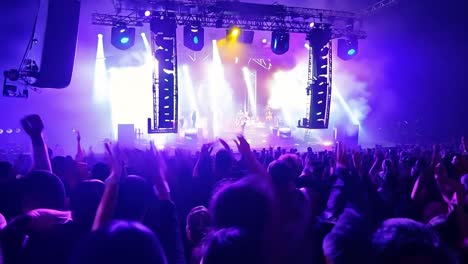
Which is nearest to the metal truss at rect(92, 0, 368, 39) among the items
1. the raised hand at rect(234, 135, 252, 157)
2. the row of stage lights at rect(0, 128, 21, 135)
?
the row of stage lights at rect(0, 128, 21, 135)

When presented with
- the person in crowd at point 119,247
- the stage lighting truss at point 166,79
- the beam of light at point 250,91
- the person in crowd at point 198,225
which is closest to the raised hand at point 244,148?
the person in crowd at point 198,225

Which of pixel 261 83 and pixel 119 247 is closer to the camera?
pixel 119 247

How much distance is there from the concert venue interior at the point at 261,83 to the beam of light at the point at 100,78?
0.07 m

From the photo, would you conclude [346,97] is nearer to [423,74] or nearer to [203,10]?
[423,74]

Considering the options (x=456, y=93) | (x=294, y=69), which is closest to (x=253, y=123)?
(x=294, y=69)

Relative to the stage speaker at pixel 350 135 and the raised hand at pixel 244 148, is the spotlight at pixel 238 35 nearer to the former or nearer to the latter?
the stage speaker at pixel 350 135

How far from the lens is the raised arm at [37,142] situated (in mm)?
3119

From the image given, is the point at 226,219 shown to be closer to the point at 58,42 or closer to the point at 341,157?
the point at 341,157

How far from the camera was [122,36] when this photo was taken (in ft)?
32.9

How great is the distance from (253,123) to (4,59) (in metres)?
12.7

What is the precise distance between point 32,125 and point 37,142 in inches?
6.1

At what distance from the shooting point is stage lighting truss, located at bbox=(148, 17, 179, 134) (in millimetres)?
9562

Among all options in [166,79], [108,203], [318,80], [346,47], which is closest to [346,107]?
[346,47]

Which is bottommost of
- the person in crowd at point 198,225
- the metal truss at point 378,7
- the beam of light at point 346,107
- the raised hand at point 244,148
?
the person in crowd at point 198,225
